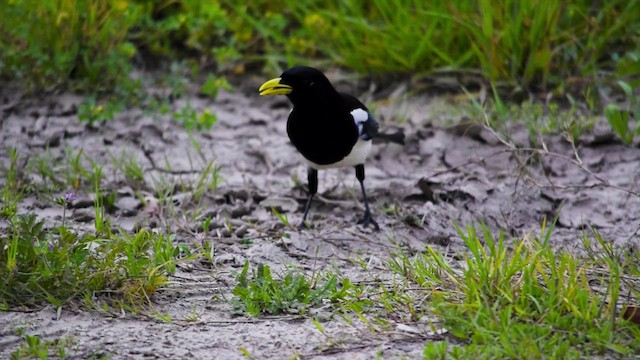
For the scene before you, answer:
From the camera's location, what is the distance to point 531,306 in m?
3.14

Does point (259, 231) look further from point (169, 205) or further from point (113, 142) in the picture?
point (113, 142)

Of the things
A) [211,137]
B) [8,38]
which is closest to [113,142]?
[211,137]

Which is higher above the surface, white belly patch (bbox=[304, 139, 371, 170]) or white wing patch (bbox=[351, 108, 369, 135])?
white wing patch (bbox=[351, 108, 369, 135])

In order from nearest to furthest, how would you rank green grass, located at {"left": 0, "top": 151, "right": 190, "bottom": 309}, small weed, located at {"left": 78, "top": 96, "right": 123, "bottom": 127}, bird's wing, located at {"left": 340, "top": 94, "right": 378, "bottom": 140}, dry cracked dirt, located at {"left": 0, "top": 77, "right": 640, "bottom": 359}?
dry cracked dirt, located at {"left": 0, "top": 77, "right": 640, "bottom": 359}
green grass, located at {"left": 0, "top": 151, "right": 190, "bottom": 309}
bird's wing, located at {"left": 340, "top": 94, "right": 378, "bottom": 140}
small weed, located at {"left": 78, "top": 96, "right": 123, "bottom": 127}

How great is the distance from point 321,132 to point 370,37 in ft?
6.31

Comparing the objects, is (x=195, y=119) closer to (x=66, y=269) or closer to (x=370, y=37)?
(x=370, y=37)

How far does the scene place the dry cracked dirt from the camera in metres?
3.12

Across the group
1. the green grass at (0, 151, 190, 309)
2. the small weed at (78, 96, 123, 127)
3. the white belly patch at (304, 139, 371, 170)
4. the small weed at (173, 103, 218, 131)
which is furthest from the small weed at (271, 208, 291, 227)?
the small weed at (78, 96, 123, 127)

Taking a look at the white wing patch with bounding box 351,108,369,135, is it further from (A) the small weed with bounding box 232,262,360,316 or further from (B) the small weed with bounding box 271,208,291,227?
(A) the small weed with bounding box 232,262,360,316

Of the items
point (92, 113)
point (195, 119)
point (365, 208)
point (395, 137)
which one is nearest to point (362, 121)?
point (365, 208)

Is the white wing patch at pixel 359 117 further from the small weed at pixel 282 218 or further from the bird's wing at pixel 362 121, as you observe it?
the small weed at pixel 282 218

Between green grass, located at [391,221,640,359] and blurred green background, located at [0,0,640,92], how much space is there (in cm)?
240

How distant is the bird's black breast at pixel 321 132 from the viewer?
4266mm

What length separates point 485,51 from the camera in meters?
5.67
